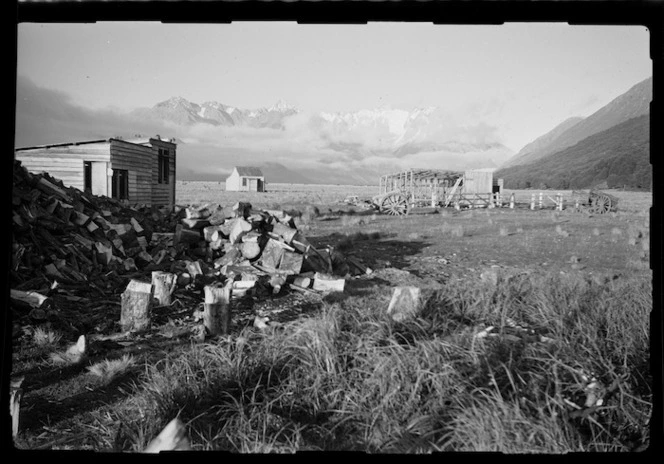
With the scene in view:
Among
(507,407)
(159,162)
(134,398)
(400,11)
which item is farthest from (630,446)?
(159,162)

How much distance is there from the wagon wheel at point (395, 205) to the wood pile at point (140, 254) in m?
16.8

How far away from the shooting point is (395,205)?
28.0 metres

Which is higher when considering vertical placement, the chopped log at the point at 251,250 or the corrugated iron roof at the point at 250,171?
the corrugated iron roof at the point at 250,171

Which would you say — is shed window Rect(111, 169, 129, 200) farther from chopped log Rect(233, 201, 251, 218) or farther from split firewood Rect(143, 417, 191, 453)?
split firewood Rect(143, 417, 191, 453)

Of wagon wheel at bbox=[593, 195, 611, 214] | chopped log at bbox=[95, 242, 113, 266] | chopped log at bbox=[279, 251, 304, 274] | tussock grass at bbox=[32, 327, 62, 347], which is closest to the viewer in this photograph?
tussock grass at bbox=[32, 327, 62, 347]

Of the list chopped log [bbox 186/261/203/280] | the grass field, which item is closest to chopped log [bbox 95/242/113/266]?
chopped log [bbox 186/261/203/280]

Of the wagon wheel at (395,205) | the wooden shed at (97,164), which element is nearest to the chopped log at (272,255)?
the wooden shed at (97,164)

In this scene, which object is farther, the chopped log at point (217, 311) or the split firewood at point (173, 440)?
the chopped log at point (217, 311)

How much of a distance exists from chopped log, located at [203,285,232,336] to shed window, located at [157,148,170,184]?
697 inches

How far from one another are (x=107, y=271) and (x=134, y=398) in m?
5.51

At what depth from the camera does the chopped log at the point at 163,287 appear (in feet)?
22.7

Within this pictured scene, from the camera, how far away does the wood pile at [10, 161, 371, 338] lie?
6.91m

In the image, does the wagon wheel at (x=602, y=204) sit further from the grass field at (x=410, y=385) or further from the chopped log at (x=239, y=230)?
the grass field at (x=410, y=385)

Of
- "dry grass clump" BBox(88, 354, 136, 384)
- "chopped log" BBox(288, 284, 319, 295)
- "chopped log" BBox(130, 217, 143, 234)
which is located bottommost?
"dry grass clump" BBox(88, 354, 136, 384)
